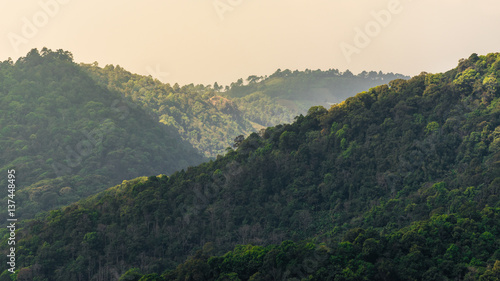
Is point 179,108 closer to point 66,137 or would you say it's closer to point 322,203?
point 66,137

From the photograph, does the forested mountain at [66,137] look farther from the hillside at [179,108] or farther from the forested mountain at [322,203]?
the forested mountain at [322,203]

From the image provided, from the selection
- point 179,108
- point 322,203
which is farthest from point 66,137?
point 322,203

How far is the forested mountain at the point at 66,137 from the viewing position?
85.8m

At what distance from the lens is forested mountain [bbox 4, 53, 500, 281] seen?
43531mm

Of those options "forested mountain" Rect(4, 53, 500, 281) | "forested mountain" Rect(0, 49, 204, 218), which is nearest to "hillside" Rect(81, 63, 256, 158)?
"forested mountain" Rect(0, 49, 204, 218)

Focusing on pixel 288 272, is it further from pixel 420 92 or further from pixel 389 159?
pixel 420 92

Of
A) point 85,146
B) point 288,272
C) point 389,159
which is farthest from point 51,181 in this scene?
point 288,272

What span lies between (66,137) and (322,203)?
51.0 meters

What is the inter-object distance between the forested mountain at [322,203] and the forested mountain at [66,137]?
18.5 m

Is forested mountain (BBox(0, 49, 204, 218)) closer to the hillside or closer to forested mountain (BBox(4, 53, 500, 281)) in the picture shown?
the hillside

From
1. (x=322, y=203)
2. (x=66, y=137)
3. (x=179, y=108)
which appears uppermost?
(x=179, y=108)

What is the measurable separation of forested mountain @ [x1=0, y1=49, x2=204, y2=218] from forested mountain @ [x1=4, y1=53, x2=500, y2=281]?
729 inches

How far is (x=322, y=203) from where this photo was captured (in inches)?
2368

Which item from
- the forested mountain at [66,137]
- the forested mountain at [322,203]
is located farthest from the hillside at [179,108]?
the forested mountain at [322,203]
